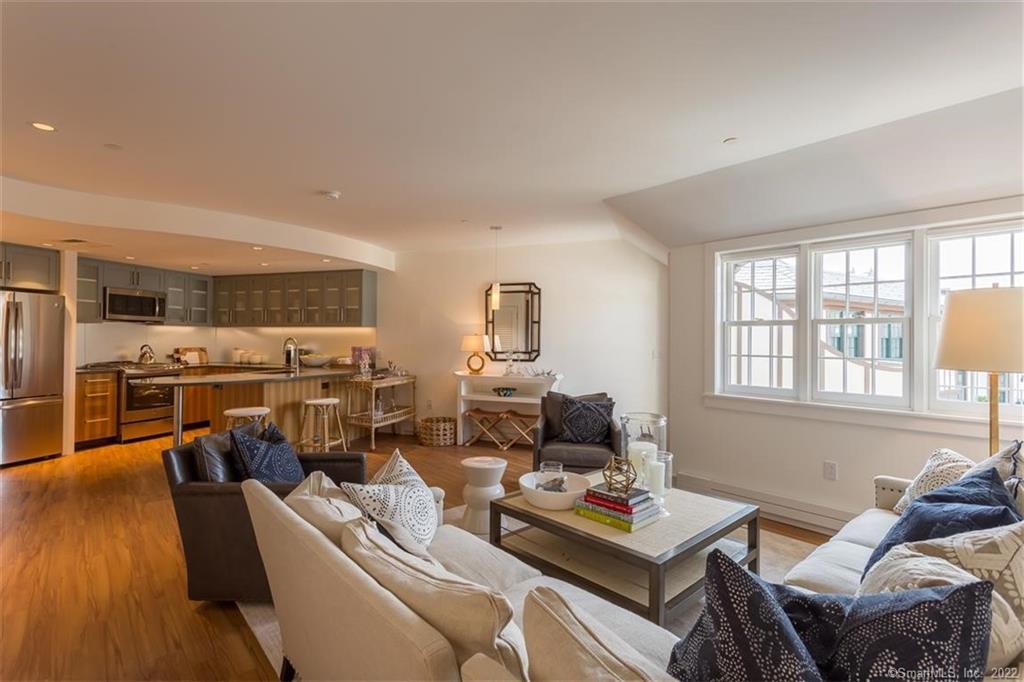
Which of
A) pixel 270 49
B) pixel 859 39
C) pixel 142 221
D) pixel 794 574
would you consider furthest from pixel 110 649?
pixel 859 39

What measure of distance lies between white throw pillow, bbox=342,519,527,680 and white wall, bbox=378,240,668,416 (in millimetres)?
3924

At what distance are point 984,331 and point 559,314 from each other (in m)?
3.84

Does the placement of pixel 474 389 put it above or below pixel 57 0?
below

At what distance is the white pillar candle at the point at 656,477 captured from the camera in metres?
2.51

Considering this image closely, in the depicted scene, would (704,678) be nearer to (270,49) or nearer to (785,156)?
(270,49)

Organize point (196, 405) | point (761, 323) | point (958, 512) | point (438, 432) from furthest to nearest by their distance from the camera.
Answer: point (196, 405), point (438, 432), point (761, 323), point (958, 512)

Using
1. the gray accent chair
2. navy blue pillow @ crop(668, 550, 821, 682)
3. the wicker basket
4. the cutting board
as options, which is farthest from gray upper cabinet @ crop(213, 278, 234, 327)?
navy blue pillow @ crop(668, 550, 821, 682)

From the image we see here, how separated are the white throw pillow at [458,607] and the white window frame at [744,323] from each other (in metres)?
3.47

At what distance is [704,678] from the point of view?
33.7 inches

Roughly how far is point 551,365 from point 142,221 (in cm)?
422

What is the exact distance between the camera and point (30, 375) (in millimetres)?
4707

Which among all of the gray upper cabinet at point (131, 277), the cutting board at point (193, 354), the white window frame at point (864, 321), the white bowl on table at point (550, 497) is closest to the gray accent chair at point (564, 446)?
the white bowl on table at point (550, 497)

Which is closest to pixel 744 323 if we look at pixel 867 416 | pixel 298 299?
pixel 867 416

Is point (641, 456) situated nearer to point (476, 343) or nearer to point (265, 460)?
point (265, 460)
